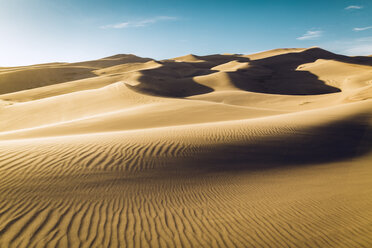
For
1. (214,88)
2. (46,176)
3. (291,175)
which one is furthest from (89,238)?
(214,88)

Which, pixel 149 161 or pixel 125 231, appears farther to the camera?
pixel 149 161

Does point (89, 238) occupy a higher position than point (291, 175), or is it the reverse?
point (89, 238)

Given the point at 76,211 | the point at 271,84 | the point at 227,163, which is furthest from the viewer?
the point at 271,84

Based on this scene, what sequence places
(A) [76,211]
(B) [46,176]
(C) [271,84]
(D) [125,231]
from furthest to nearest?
(C) [271,84], (B) [46,176], (A) [76,211], (D) [125,231]

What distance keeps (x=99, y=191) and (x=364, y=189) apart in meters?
5.90

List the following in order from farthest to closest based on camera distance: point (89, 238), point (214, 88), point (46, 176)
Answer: point (214, 88), point (46, 176), point (89, 238)

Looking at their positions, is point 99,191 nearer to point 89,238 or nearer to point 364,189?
point 89,238

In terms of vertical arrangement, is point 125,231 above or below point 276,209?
above

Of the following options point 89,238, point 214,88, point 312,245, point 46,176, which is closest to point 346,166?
point 312,245

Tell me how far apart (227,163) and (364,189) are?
331 cm

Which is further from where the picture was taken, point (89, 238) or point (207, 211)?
point (207, 211)

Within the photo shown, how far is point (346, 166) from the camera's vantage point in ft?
24.4

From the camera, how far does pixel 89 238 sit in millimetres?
3430

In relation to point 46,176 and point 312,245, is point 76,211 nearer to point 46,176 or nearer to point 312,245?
point 46,176
